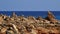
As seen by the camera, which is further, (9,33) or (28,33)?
(28,33)

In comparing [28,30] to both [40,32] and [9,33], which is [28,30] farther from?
[9,33]

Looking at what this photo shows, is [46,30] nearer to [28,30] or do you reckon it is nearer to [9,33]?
[28,30]

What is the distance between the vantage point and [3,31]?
1455 cm

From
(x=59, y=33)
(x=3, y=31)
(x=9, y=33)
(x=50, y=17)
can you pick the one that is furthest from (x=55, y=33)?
(x=50, y=17)

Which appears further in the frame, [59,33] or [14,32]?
[59,33]

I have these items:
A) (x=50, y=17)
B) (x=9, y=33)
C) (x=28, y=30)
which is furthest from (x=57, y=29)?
(x=50, y=17)

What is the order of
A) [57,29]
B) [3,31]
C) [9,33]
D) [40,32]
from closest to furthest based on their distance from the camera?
1. [9,33]
2. [3,31]
3. [40,32]
4. [57,29]

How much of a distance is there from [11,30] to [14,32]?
0.65 feet

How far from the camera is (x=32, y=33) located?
15281mm

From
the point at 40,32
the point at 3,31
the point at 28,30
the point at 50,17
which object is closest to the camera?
the point at 3,31

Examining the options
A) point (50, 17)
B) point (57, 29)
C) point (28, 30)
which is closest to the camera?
point (28, 30)

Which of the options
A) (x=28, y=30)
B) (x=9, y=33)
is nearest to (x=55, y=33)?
(x=28, y=30)

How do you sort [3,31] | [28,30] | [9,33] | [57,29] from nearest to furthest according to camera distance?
[9,33]
[3,31]
[28,30]
[57,29]

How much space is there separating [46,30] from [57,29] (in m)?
1.05
